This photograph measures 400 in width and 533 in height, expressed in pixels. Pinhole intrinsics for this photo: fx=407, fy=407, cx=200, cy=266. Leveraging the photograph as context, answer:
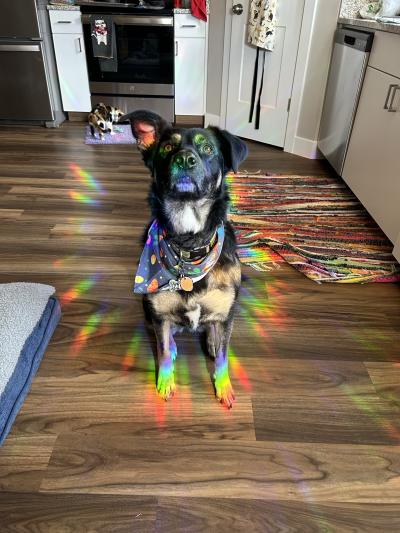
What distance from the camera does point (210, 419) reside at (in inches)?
52.4

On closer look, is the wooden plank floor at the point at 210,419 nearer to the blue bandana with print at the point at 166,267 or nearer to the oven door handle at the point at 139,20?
the blue bandana with print at the point at 166,267

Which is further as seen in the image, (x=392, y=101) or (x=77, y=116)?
(x=77, y=116)

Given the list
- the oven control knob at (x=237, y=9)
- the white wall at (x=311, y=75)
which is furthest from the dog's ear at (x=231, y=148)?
the oven control knob at (x=237, y=9)

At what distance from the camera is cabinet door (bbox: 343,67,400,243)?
7.02 feet

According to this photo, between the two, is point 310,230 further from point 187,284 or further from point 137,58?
point 137,58

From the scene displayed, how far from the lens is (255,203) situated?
2777 millimetres

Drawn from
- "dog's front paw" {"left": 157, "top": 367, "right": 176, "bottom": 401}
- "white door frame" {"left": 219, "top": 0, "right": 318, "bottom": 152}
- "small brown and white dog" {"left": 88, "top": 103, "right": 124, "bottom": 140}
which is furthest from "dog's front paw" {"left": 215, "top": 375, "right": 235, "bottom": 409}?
"small brown and white dog" {"left": 88, "top": 103, "right": 124, "bottom": 140}

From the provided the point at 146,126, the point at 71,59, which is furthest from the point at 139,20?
the point at 146,126

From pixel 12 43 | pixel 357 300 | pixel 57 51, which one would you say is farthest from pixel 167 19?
pixel 357 300

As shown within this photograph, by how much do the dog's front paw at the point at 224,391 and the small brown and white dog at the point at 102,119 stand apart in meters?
3.19

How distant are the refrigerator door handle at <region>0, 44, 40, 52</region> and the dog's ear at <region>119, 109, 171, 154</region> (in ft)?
10.7

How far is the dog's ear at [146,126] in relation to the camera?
1239 mm

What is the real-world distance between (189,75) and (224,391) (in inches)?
142

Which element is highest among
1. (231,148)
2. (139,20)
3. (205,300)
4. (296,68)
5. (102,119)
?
(139,20)
